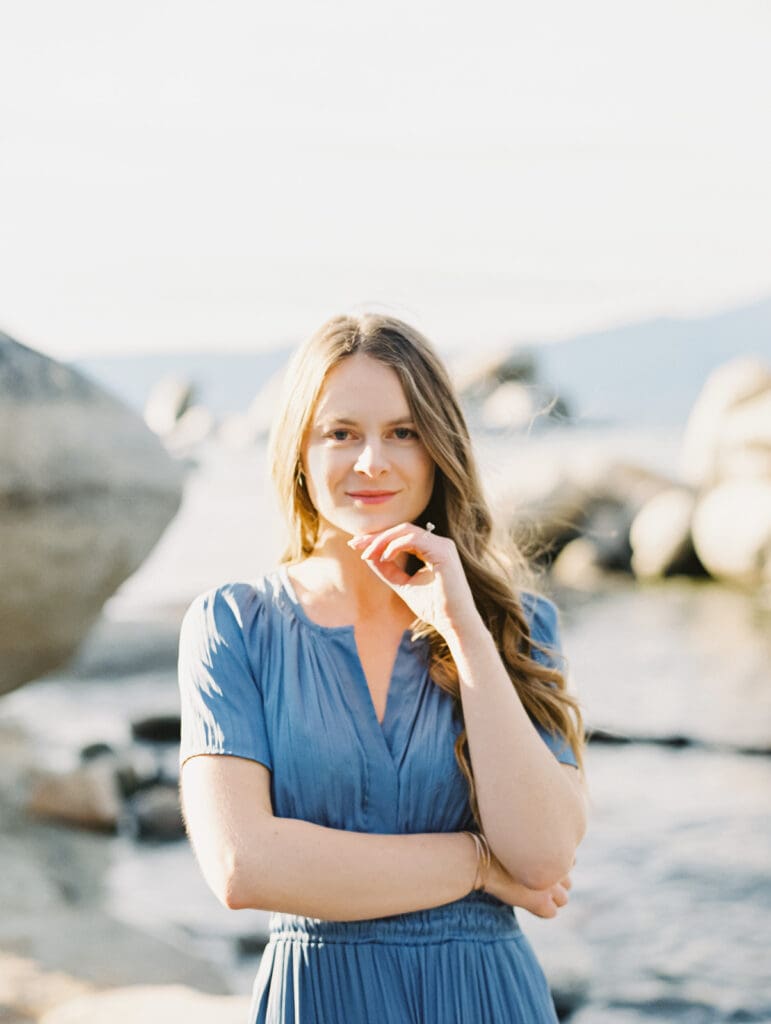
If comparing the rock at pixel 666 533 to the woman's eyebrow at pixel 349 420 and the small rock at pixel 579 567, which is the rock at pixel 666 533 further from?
the woman's eyebrow at pixel 349 420

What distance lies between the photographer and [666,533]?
348 inches

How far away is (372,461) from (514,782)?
0.38 meters

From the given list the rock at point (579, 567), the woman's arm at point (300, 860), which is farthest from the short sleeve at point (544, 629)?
the rock at point (579, 567)

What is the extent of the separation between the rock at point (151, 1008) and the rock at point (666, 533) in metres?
6.09

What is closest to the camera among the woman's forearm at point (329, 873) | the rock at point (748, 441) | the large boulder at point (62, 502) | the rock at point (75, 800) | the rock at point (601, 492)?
the woman's forearm at point (329, 873)

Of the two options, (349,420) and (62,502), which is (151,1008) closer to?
(62,502)

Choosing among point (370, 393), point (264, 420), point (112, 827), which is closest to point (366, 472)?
point (370, 393)

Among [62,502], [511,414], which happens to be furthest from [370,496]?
[62,502]

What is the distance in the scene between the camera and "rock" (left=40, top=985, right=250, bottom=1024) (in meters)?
3.01

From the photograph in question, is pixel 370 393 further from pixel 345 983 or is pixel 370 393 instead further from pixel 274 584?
pixel 345 983

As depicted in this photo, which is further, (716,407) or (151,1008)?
→ (716,407)

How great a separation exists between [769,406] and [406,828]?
8.14 metres

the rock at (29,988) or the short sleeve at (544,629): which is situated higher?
the short sleeve at (544,629)

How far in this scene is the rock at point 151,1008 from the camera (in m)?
3.01
